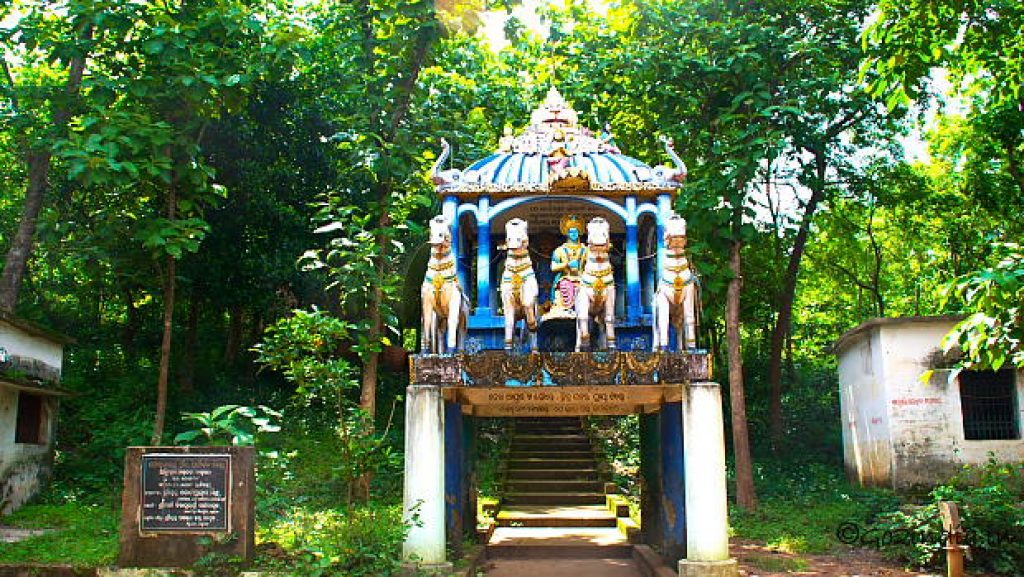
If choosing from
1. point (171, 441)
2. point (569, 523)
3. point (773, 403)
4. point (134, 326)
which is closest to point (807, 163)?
point (773, 403)

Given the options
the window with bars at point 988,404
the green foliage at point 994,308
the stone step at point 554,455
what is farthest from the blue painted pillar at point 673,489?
the window with bars at point 988,404

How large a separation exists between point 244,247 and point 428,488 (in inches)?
476

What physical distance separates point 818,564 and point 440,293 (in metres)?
6.00

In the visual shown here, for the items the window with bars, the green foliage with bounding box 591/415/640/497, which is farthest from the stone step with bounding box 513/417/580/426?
the window with bars

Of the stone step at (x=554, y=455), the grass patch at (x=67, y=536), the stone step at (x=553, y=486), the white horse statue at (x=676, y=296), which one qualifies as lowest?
the grass patch at (x=67, y=536)

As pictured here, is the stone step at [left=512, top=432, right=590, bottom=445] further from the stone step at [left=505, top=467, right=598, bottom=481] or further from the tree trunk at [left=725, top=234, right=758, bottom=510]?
the tree trunk at [left=725, top=234, right=758, bottom=510]

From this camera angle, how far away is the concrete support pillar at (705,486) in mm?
8625

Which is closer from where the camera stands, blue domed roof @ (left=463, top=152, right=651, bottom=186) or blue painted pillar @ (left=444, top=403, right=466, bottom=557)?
blue painted pillar @ (left=444, top=403, right=466, bottom=557)

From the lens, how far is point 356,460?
9820mm

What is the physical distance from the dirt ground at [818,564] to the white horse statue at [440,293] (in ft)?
14.8

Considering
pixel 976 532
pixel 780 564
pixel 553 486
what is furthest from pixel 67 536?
pixel 976 532

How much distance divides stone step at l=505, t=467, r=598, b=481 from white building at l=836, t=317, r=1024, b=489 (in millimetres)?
5345

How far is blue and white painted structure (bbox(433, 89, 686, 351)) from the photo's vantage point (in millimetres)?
10930

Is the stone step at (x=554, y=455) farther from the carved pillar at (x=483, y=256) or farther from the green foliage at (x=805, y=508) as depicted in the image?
the carved pillar at (x=483, y=256)
